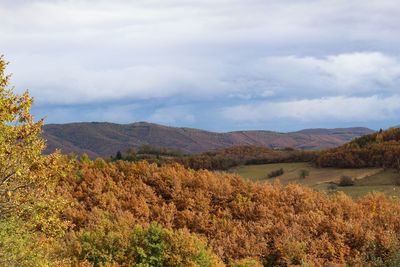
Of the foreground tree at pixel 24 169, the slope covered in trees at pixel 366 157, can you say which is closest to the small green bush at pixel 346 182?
the slope covered in trees at pixel 366 157

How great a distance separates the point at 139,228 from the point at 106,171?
5211mm

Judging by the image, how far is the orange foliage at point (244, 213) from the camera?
7.31 m

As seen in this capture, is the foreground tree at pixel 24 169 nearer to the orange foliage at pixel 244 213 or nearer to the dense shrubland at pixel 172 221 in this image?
the dense shrubland at pixel 172 221

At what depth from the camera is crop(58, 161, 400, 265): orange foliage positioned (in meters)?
7.31

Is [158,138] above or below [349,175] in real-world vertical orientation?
above

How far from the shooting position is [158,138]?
347ft

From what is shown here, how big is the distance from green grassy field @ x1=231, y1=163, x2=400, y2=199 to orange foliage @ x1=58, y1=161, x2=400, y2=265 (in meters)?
2.06

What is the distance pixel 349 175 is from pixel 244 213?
7.88m

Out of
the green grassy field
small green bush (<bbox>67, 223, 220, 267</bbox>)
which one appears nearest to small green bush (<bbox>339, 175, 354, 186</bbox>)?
the green grassy field

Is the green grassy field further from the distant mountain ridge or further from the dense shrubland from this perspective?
the distant mountain ridge

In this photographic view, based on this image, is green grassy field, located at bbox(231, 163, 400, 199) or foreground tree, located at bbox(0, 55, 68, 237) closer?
foreground tree, located at bbox(0, 55, 68, 237)

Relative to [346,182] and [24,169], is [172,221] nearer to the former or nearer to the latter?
[24,169]

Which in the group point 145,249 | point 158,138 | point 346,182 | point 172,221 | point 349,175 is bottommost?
point 145,249

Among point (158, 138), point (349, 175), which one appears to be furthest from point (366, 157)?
point (158, 138)
